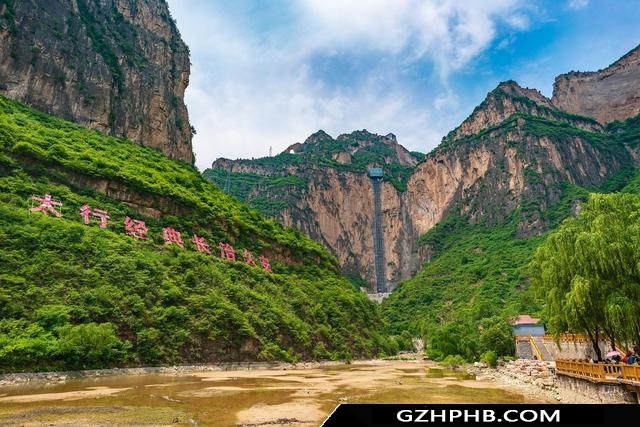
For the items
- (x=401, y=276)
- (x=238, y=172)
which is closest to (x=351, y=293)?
(x=401, y=276)

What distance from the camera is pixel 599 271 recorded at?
15.7 meters

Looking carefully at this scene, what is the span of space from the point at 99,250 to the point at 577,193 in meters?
90.8

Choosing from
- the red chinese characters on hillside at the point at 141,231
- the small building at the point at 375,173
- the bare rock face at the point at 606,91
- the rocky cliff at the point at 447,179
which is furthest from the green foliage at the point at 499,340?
the bare rock face at the point at 606,91

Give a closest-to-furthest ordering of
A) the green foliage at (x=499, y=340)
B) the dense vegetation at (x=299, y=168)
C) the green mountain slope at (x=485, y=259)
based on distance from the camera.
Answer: the green foliage at (x=499, y=340)
the green mountain slope at (x=485, y=259)
the dense vegetation at (x=299, y=168)

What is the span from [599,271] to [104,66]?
6773 cm

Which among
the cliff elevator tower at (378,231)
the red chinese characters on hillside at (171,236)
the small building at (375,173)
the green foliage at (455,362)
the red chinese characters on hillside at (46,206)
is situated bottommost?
the green foliage at (455,362)

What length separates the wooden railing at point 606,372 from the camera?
41.0 ft

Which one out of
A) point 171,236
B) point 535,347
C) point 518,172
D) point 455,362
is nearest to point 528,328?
point 535,347

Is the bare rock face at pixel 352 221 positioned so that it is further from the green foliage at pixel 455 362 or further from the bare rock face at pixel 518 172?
the green foliage at pixel 455 362

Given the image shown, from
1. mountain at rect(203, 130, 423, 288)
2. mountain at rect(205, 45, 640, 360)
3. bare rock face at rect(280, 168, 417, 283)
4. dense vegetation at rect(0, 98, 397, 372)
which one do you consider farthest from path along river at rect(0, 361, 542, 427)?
bare rock face at rect(280, 168, 417, 283)

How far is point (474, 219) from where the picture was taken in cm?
11138

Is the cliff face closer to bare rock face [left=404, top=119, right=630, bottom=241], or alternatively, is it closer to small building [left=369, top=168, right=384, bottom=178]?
bare rock face [left=404, top=119, right=630, bottom=241]

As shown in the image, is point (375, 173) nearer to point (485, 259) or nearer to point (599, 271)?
point (485, 259)

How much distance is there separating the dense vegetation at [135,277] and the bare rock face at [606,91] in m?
111
